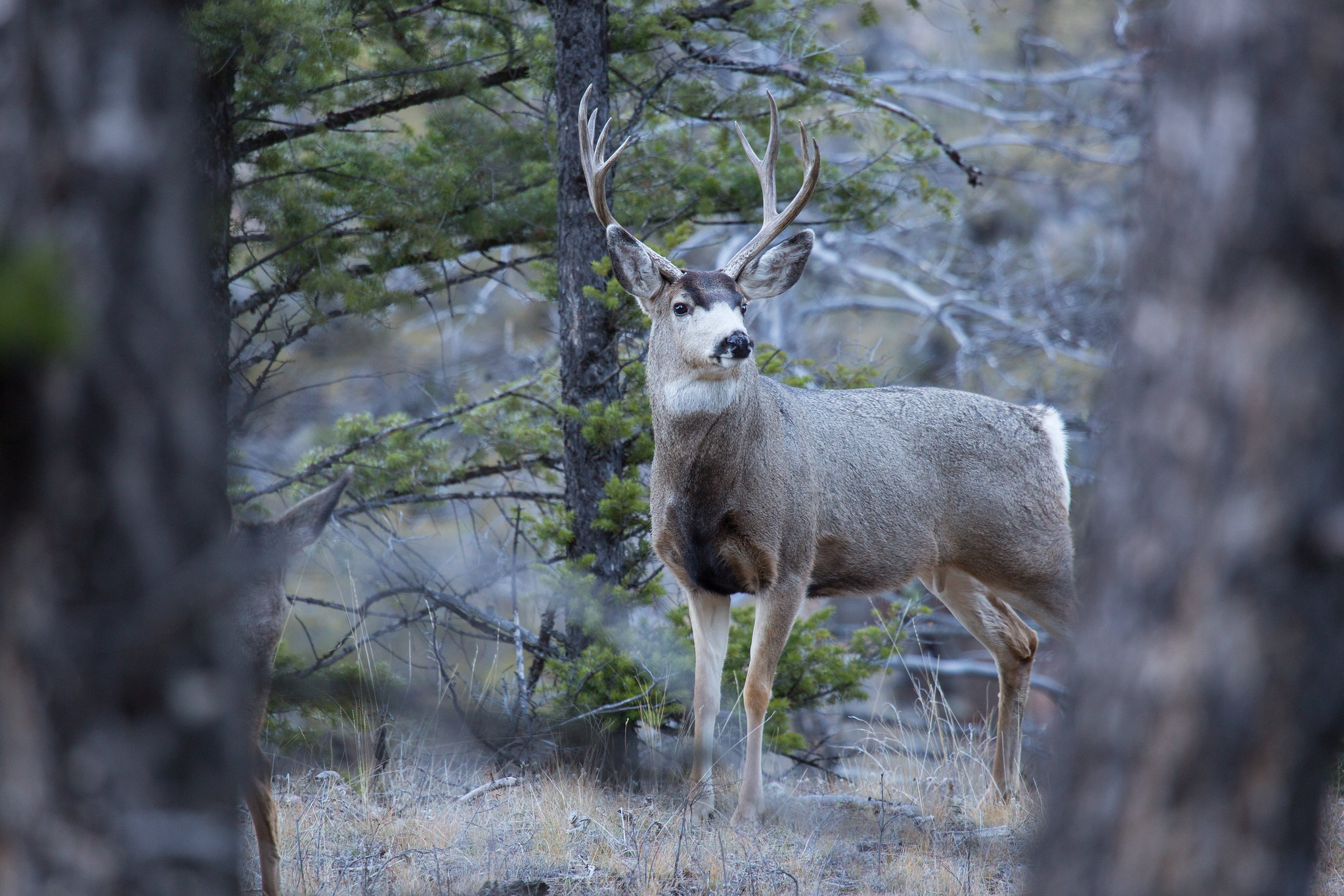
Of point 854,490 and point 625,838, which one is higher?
point 854,490

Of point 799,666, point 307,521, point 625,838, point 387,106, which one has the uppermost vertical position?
point 387,106

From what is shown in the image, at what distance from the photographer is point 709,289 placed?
6137 mm

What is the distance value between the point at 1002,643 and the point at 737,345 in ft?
10.3

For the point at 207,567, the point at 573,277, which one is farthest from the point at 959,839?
the point at 207,567

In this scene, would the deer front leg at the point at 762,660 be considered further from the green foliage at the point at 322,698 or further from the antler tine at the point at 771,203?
the green foliage at the point at 322,698

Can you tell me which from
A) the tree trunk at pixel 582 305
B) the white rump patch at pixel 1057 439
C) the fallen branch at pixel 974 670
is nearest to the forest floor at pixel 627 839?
the tree trunk at pixel 582 305

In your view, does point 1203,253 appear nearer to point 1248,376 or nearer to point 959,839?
point 1248,376

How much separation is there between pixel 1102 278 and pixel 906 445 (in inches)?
378

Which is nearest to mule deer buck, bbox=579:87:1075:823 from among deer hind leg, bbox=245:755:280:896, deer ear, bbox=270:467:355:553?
deer ear, bbox=270:467:355:553

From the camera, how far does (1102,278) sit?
15.3 meters

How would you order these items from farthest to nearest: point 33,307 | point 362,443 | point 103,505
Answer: point 362,443, point 103,505, point 33,307

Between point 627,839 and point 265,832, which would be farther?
point 627,839

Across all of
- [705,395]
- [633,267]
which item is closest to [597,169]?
[633,267]

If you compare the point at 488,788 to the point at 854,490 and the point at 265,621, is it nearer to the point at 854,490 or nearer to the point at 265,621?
the point at 265,621
